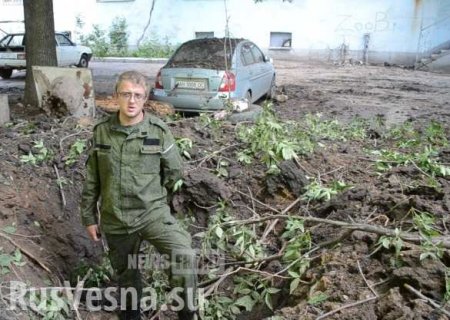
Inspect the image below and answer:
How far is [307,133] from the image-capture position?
19.6 ft

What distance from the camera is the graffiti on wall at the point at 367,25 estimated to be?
2081 centimetres

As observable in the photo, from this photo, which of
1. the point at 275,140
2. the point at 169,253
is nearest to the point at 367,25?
the point at 275,140

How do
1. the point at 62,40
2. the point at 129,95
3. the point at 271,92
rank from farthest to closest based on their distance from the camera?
the point at 62,40 < the point at 271,92 < the point at 129,95

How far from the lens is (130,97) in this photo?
3.01 m

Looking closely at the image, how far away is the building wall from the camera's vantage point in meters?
20.5

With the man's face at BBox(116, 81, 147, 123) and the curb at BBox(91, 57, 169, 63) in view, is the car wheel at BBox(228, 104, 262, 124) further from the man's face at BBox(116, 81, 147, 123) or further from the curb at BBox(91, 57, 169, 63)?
the curb at BBox(91, 57, 169, 63)

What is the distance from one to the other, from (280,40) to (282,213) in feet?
64.5

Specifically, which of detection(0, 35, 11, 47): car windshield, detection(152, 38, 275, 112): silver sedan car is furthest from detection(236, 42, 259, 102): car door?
detection(0, 35, 11, 47): car windshield

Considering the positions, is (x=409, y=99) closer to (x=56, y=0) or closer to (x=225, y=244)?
(x=225, y=244)

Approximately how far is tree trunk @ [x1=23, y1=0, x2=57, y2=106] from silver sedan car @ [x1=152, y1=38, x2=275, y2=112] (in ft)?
6.73

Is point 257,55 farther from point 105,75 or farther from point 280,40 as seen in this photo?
point 280,40

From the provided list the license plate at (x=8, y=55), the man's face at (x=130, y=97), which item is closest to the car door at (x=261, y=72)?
the man's face at (x=130, y=97)

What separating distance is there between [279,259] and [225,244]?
579 millimetres

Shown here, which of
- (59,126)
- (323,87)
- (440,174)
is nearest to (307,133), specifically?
(440,174)
